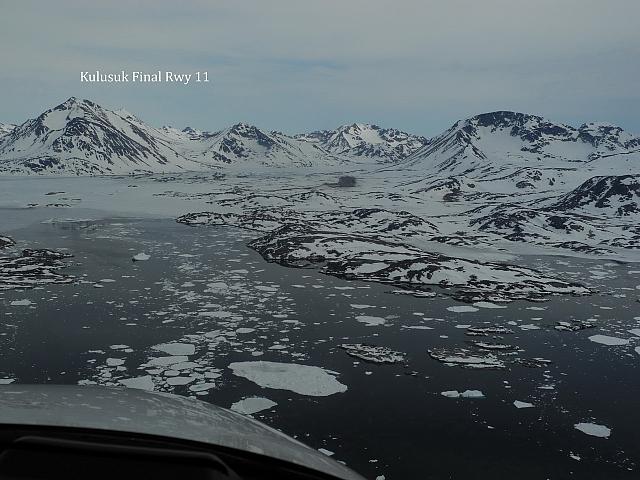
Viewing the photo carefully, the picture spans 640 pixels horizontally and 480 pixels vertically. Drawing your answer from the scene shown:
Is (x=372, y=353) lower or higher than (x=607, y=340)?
higher

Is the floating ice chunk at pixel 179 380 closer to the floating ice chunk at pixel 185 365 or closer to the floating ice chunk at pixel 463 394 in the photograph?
the floating ice chunk at pixel 185 365

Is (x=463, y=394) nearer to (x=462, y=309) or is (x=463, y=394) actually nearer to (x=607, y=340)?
(x=607, y=340)

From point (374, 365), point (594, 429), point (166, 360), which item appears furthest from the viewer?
point (374, 365)

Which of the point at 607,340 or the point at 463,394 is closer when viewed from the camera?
the point at 463,394

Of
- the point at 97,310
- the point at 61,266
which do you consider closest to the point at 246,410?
the point at 97,310

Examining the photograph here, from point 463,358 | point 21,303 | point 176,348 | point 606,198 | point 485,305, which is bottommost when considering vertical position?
point 485,305

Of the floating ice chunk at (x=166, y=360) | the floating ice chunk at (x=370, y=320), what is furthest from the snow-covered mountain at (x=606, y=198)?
the floating ice chunk at (x=166, y=360)

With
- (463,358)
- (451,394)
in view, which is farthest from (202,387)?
(463,358)
